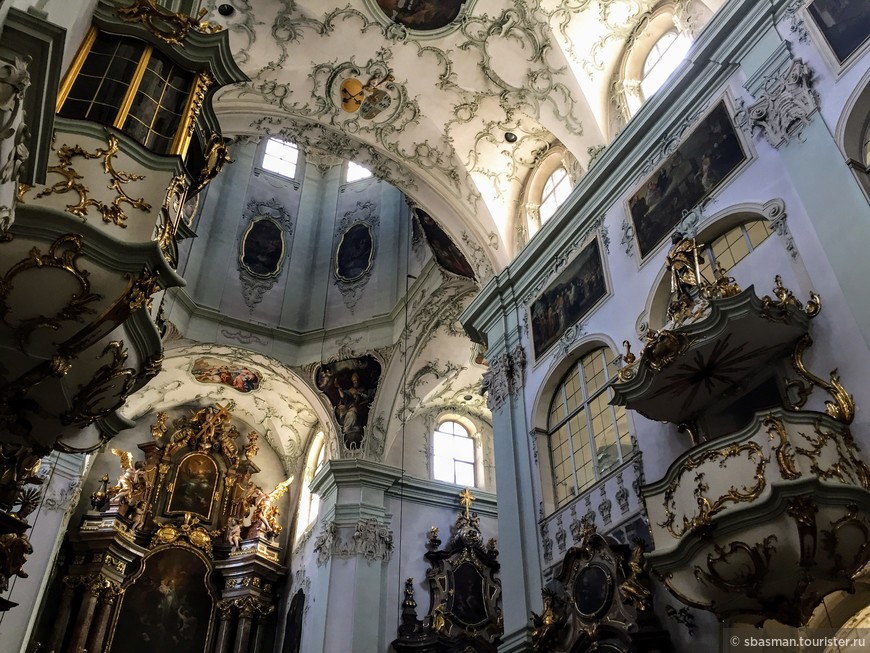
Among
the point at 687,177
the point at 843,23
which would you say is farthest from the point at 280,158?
the point at 843,23

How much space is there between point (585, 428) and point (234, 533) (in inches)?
499

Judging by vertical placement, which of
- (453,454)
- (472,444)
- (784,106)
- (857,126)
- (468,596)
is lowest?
(468,596)

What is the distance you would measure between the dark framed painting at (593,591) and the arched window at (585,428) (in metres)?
1.25

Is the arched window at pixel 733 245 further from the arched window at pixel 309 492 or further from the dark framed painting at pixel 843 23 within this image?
the arched window at pixel 309 492

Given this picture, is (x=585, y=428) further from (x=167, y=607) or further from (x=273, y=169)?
(x=273, y=169)

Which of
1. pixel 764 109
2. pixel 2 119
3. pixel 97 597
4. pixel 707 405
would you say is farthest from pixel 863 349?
pixel 97 597

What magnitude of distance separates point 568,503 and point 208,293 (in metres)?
11.9

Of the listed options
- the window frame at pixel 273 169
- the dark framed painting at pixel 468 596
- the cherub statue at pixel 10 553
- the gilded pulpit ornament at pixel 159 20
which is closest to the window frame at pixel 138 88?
the gilded pulpit ornament at pixel 159 20

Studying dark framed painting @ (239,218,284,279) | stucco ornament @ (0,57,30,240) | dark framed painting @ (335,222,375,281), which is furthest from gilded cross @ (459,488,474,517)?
stucco ornament @ (0,57,30,240)

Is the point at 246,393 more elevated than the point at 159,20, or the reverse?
the point at 246,393

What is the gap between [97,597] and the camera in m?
16.8

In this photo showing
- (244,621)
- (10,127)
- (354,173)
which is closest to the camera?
(10,127)

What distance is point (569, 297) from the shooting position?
35.1ft

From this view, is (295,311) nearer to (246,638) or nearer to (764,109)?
(246,638)
